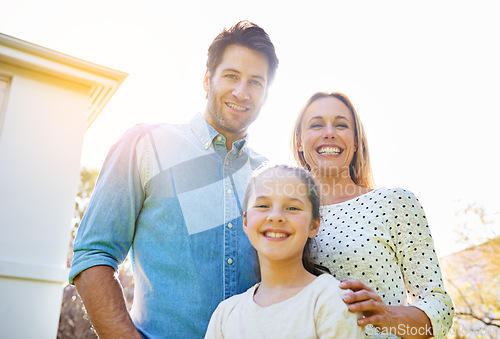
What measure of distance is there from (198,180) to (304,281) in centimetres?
80

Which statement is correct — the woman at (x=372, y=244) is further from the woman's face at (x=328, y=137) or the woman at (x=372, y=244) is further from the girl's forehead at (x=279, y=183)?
the girl's forehead at (x=279, y=183)

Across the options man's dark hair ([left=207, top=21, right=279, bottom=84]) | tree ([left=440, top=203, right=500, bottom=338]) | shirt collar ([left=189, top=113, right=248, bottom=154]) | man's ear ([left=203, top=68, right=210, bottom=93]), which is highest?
man's dark hair ([left=207, top=21, right=279, bottom=84])

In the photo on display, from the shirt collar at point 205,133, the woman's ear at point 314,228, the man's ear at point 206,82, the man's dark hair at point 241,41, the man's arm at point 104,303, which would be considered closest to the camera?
the man's arm at point 104,303

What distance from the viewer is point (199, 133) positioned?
2.51 metres

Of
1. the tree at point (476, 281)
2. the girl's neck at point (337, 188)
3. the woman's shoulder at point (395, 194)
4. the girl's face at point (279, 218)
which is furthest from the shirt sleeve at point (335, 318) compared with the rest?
the tree at point (476, 281)

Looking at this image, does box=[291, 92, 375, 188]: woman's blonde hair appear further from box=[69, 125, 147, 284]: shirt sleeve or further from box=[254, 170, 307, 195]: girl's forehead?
box=[69, 125, 147, 284]: shirt sleeve

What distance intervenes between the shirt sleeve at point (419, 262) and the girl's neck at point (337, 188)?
0.29 m

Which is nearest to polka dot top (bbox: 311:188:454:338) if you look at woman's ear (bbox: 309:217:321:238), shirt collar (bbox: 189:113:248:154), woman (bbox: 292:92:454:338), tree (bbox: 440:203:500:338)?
woman (bbox: 292:92:454:338)

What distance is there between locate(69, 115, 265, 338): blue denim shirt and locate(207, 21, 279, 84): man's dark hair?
62 centimetres

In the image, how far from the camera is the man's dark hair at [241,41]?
2.63 m

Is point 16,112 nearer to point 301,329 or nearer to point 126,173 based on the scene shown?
point 126,173

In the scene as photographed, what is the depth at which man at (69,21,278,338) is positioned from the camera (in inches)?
75.2

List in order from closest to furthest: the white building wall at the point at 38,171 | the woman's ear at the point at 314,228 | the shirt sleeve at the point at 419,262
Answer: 1. the shirt sleeve at the point at 419,262
2. the woman's ear at the point at 314,228
3. the white building wall at the point at 38,171

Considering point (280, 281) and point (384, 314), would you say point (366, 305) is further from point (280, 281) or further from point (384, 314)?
point (280, 281)
